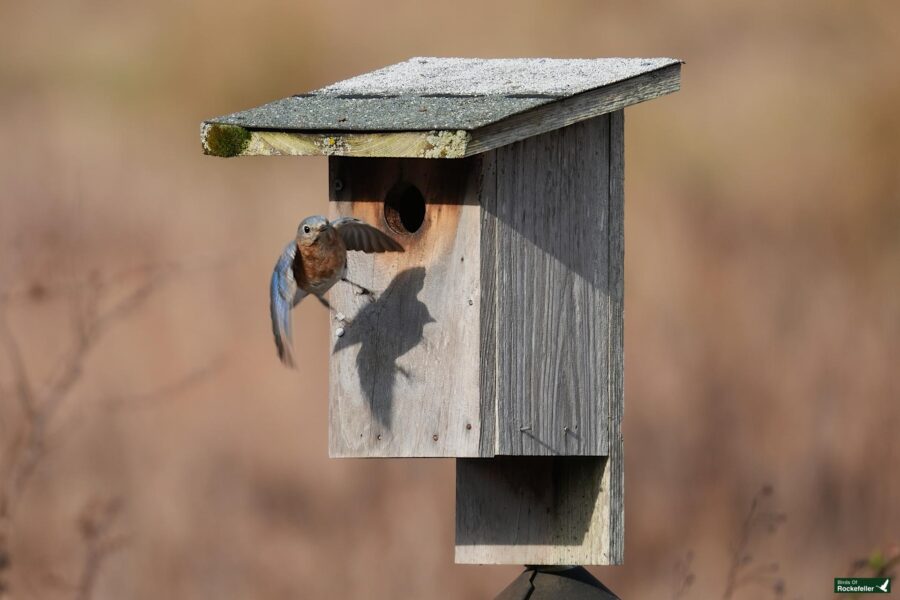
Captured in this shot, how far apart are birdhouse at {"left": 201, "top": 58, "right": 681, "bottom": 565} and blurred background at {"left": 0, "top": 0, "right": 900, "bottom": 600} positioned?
2132 mm

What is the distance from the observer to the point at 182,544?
7520 millimetres

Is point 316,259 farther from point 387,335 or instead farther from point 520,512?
point 520,512

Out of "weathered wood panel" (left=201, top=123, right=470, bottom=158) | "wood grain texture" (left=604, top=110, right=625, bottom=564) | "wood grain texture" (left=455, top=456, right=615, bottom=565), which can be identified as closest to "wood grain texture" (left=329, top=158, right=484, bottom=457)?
"weathered wood panel" (left=201, top=123, right=470, bottom=158)

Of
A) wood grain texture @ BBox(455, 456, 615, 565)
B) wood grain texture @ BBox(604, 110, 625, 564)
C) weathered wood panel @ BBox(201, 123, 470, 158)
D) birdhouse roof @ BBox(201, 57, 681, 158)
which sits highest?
birdhouse roof @ BBox(201, 57, 681, 158)

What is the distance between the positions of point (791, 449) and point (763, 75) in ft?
7.40

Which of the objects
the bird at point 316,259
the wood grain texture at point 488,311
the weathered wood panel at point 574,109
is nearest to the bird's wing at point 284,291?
the bird at point 316,259

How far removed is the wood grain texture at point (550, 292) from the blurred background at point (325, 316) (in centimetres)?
228

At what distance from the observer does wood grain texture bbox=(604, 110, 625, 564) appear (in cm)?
455

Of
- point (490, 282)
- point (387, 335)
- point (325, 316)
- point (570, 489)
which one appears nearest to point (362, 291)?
point (387, 335)

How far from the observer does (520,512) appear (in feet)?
15.4

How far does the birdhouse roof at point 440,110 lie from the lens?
13.4 feet

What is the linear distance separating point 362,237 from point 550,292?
51 centimetres

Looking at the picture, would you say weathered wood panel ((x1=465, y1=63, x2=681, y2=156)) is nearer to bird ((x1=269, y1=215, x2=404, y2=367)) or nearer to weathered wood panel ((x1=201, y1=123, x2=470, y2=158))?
weathered wood panel ((x1=201, y1=123, x2=470, y2=158))

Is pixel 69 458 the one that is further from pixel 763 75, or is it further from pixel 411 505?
pixel 763 75
